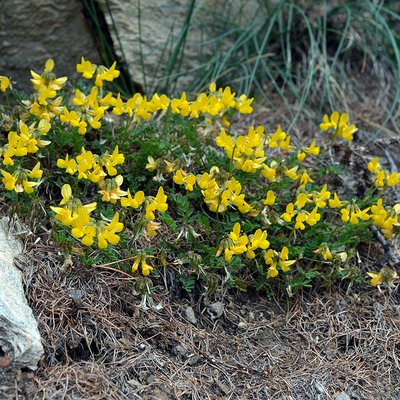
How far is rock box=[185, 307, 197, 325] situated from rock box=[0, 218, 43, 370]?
2.15ft

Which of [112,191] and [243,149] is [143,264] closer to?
[112,191]

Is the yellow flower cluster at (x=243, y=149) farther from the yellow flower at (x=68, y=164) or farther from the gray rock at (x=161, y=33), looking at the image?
the gray rock at (x=161, y=33)

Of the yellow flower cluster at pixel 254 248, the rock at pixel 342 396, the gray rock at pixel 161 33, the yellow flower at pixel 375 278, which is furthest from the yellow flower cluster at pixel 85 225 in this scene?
the gray rock at pixel 161 33

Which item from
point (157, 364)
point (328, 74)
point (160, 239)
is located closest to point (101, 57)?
point (328, 74)

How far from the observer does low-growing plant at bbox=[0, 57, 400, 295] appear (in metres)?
2.88

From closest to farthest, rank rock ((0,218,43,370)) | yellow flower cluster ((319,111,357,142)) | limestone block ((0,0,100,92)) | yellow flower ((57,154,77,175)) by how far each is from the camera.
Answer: rock ((0,218,43,370)) → yellow flower ((57,154,77,175)) → yellow flower cluster ((319,111,357,142)) → limestone block ((0,0,100,92))

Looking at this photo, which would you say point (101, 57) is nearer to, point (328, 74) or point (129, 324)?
point (328, 74)

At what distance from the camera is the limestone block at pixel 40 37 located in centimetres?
413

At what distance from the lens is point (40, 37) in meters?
4.25

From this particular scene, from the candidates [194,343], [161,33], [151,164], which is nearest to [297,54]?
[161,33]

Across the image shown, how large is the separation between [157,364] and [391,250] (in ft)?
4.42

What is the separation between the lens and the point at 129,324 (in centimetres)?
274

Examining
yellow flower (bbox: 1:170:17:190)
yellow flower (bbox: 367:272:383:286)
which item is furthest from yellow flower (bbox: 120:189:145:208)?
yellow flower (bbox: 367:272:383:286)

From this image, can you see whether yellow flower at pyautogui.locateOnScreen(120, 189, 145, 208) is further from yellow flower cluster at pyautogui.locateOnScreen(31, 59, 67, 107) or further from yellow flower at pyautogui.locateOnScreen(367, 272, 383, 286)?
yellow flower at pyautogui.locateOnScreen(367, 272, 383, 286)
